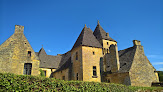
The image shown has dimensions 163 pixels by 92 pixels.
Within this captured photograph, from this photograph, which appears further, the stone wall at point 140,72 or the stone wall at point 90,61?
the stone wall at point 90,61

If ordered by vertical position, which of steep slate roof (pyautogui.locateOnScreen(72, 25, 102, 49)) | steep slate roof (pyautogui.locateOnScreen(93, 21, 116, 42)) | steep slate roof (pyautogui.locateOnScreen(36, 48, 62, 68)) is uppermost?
steep slate roof (pyautogui.locateOnScreen(93, 21, 116, 42))

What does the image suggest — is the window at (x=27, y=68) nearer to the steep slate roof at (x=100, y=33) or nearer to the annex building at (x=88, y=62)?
the annex building at (x=88, y=62)

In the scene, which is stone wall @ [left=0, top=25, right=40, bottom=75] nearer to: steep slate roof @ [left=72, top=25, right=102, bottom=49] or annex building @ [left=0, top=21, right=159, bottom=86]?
annex building @ [left=0, top=21, right=159, bottom=86]

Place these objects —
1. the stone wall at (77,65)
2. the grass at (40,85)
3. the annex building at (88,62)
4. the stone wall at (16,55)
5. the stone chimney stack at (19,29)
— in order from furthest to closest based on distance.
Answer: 1. the stone chimney stack at (19,29)
2. the stone wall at (77,65)
3. the annex building at (88,62)
4. the stone wall at (16,55)
5. the grass at (40,85)

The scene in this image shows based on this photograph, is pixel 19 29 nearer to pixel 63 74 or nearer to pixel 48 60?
pixel 63 74

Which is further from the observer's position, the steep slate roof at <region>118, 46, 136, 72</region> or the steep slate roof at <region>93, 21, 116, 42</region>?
the steep slate roof at <region>93, 21, 116, 42</region>

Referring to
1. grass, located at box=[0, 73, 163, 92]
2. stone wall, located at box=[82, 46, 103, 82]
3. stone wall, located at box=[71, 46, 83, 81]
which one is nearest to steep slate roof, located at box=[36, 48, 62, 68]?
stone wall, located at box=[71, 46, 83, 81]

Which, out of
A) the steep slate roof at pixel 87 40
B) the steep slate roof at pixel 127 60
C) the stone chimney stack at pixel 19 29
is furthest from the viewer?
the steep slate roof at pixel 87 40

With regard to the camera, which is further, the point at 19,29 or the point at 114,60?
the point at 114,60

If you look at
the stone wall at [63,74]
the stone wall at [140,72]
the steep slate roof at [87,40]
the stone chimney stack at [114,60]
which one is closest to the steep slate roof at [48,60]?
the stone wall at [63,74]

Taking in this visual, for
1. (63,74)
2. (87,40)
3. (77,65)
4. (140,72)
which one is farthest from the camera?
(63,74)

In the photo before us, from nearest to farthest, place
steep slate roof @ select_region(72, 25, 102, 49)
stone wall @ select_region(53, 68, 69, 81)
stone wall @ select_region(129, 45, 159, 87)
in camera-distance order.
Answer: stone wall @ select_region(129, 45, 159, 87) < steep slate roof @ select_region(72, 25, 102, 49) < stone wall @ select_region(53, 68, 69, 81)

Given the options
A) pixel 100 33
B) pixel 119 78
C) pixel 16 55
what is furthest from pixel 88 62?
pixel 100 33

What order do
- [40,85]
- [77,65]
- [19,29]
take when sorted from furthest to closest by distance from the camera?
[77,65], [19,29], [40,85]
